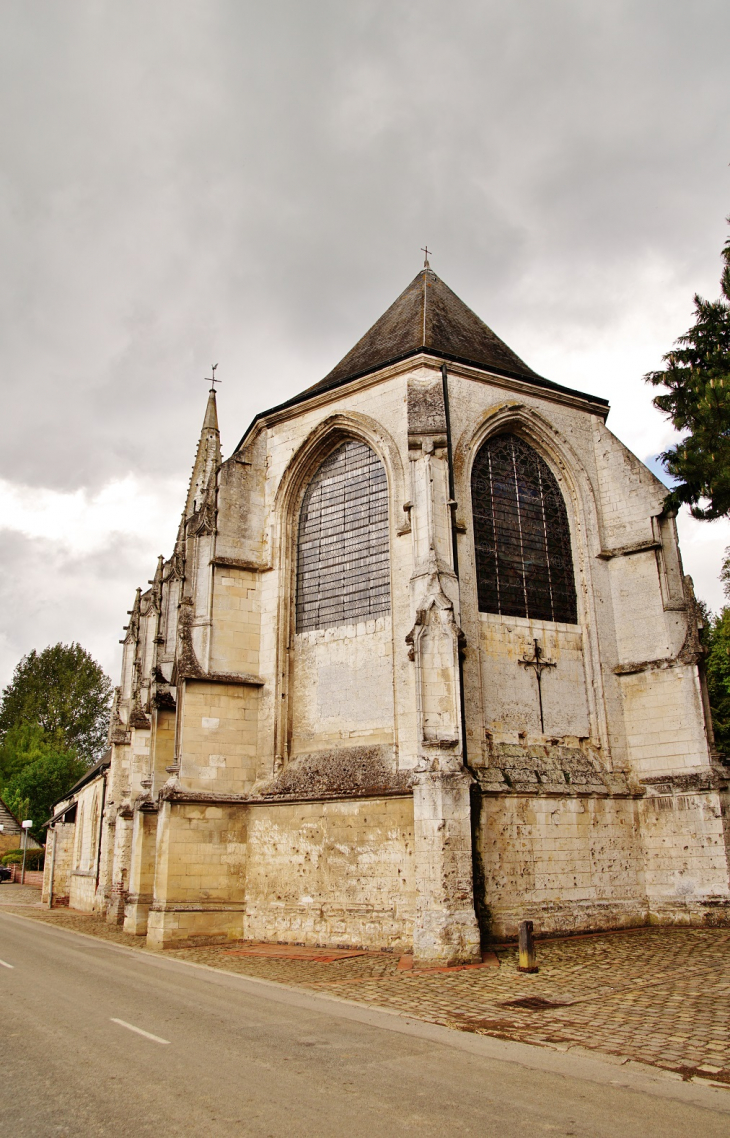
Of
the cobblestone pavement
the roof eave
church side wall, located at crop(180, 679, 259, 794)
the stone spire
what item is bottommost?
the cobblestone pavement

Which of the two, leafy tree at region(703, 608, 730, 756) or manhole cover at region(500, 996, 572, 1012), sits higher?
leafy tree at region(703, 608, 730, 756)

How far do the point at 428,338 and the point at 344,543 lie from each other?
4132 mm

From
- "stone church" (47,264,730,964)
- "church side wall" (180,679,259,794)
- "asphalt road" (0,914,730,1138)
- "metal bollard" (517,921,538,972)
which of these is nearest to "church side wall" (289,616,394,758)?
"stone church" (47,264,730,964)

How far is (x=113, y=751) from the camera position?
22.9 metres

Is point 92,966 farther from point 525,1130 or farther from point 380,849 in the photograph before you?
point 525,1130

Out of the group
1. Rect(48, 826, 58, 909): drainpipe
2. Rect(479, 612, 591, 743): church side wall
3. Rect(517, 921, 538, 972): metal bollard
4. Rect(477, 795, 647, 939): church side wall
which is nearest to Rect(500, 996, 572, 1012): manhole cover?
Rect(517, 921, 538, 972): metal bollard

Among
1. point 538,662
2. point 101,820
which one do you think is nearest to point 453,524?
point 538,662

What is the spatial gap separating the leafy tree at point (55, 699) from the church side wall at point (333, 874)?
4004 cm

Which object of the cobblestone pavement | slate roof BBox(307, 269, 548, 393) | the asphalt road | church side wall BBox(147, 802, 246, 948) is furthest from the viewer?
slate roof BBox(307, 269, 548, 393)

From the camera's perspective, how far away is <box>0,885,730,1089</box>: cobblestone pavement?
6.33 m

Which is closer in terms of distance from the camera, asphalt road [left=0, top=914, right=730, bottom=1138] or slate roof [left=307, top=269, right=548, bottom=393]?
asphalt road [left=0, top=914, right=730, bottom=1138]

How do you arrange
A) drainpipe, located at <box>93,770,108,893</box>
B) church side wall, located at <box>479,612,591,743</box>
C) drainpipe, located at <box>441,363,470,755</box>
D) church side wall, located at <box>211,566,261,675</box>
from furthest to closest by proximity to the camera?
drainpipe, located at <box>93,770,108,893</box>
church side wall, located at <box>211,566,261,675</box>
church side wall, located at <box>479,612,591,743</box>
drainpipe, located at <box>441,363,470,755</box>

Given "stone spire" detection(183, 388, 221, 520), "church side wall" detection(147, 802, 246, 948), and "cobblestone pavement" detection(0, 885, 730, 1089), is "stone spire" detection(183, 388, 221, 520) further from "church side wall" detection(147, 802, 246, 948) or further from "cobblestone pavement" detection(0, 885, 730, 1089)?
"cobblestone pavement" detection(0, 885, 730, 1089)

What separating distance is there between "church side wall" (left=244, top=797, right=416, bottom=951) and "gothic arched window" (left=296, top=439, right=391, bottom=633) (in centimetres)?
342
